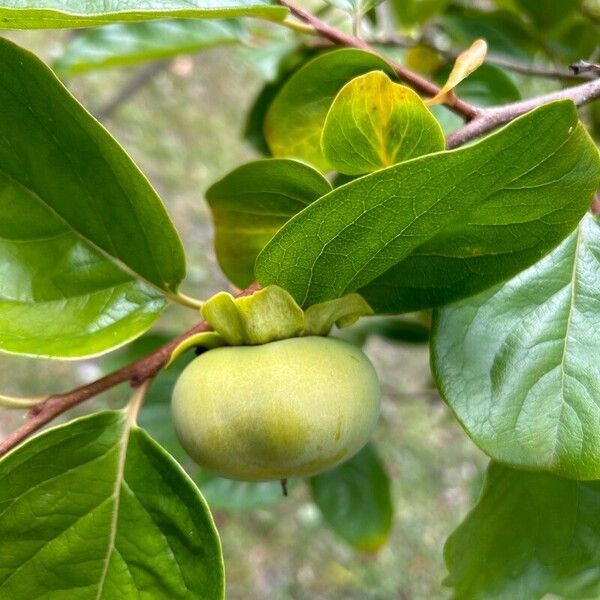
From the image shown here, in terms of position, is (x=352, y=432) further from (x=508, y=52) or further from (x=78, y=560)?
(x=508, y=52)

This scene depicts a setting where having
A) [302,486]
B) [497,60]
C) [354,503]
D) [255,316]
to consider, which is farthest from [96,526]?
[302,486]

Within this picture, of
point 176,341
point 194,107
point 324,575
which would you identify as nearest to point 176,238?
point 176,341

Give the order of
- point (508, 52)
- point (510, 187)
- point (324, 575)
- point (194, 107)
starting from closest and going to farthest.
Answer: point (510, 187) → point (508, 52) → point (324, 575) → point (194, 107)

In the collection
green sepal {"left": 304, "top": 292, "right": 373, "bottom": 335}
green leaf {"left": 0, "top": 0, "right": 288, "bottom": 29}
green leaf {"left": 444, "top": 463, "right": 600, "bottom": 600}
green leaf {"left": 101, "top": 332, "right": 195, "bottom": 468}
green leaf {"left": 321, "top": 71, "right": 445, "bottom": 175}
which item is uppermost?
green leaf {"left": 0, "top": 0, "right": 288, "bottom": 29}

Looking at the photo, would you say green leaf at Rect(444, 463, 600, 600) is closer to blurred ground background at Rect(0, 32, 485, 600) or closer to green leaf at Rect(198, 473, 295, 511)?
green leaf at Rect(198, 473, 295, 511)

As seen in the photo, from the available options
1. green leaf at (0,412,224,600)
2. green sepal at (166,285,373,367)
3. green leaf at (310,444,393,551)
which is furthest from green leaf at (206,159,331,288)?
green leaf at (310,444,393,551)
